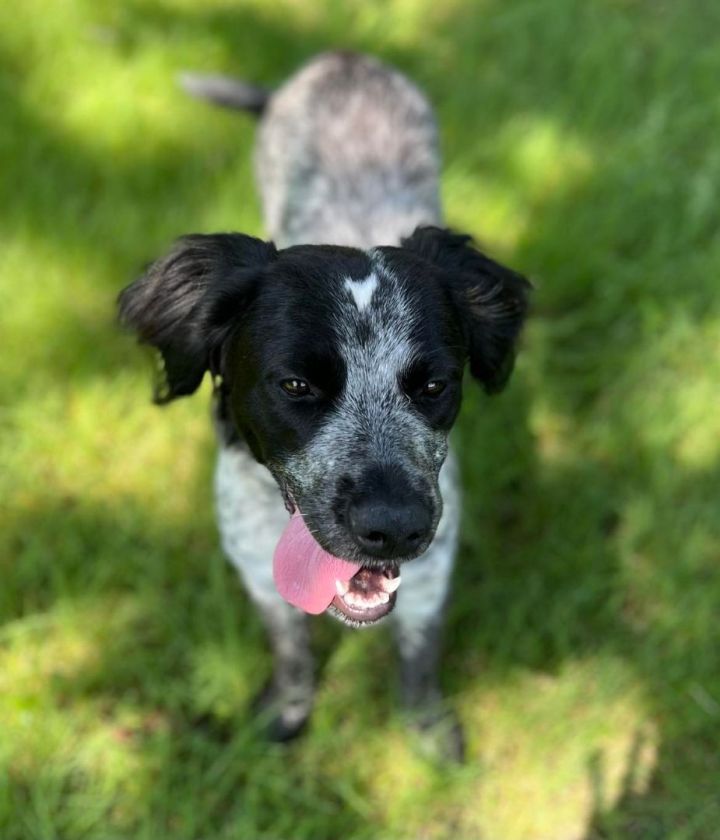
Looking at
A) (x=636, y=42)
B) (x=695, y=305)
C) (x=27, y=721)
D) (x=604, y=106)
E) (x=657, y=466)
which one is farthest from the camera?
(x=636, y=42)

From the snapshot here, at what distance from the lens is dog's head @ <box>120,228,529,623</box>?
2.32 meters

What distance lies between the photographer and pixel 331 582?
2.52m

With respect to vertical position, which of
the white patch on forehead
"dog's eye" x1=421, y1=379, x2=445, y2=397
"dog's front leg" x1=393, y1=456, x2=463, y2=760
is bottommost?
"dog's front leg" x1=393, y1=456, x2=463, y2=760

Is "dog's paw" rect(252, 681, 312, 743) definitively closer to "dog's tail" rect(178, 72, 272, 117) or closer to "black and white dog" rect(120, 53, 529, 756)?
"black and white dog" rect(120, 53, 529, 756)

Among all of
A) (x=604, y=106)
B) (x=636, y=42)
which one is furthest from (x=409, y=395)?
(x=636, y=42)

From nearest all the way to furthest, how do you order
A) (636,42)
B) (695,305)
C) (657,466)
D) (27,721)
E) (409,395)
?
(409,395) → (27,721) → (657,466) → (695,305) → (636,42)

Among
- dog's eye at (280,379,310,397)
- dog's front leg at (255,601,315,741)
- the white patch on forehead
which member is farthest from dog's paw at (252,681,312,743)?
the white patch on forehead

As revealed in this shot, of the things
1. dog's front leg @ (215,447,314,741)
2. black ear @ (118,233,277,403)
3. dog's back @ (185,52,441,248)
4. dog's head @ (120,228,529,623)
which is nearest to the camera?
dog's head @ (120,228,529,623)

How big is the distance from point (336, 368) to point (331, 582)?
1.98ft

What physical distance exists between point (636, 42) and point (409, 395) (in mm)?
4565

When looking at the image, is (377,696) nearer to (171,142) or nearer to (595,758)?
(595,758)

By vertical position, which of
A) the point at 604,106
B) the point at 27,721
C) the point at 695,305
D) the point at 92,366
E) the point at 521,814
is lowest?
the point at 27,721

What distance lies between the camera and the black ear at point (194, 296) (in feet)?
8.46

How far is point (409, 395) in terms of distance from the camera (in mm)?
2453
